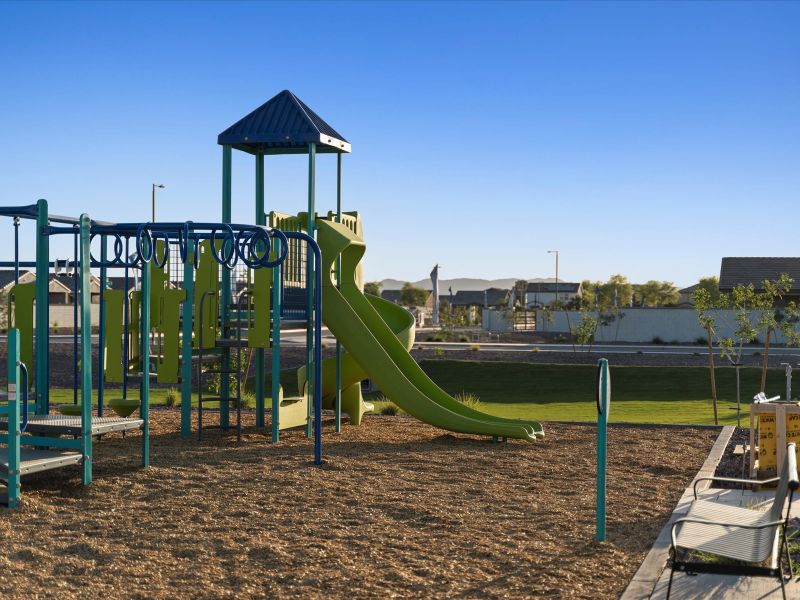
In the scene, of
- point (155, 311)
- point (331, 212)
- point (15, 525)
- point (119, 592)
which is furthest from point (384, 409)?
point (119, 592)

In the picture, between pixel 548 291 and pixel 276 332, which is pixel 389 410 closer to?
pixel 276 332

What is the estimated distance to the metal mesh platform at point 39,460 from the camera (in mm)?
8125

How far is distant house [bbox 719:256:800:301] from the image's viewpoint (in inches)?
2207

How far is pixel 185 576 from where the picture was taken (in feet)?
20.1

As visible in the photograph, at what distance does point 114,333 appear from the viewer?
11.7 metres

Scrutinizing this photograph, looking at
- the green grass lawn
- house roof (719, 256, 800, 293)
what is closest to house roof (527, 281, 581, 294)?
house roof (719, 256, 800, 293)

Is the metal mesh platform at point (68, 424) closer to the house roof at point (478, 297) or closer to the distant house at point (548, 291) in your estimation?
the distant house at point (548, 291)

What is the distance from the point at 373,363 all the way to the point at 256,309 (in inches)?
70.0

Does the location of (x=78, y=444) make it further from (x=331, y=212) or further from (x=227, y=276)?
(x=331, y=212)

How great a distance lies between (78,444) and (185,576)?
3238 millimetres

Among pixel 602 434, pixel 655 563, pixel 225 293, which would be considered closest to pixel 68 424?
pixel 225 293

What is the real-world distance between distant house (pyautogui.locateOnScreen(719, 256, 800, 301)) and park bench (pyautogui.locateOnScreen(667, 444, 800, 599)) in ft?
171

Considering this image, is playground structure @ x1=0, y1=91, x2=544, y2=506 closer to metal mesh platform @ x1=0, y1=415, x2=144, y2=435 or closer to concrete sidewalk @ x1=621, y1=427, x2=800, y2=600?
metal mesh platform @ x1=0, y1=415, x2=144, y2=435

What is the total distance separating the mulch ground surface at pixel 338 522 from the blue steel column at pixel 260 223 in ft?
5.50
